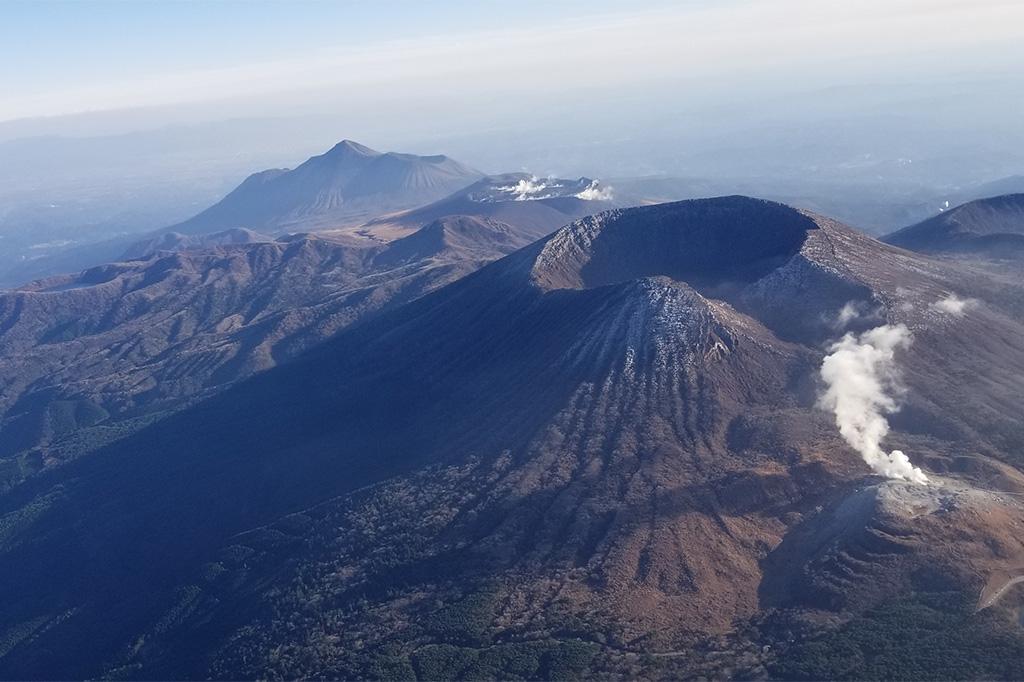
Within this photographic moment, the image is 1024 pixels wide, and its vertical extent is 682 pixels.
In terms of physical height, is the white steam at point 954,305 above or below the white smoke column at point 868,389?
above

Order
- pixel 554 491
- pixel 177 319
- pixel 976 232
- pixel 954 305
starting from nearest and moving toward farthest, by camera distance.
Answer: pixel 554 491 → pixel 954 305 → pixel 976 232 → pixel 177 319

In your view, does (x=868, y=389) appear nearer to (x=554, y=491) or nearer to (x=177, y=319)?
(x=554, y=491)

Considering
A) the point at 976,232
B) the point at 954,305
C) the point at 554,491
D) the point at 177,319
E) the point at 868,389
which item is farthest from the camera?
the point at 177,319

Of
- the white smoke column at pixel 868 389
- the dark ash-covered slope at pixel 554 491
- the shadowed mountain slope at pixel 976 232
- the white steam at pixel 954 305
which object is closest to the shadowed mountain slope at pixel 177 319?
the dark ash-covered slope at pixel 554 491

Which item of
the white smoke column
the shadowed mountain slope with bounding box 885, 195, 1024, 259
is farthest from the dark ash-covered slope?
the shadowed mountain slope with bounding box 885, 195, 1024, 259

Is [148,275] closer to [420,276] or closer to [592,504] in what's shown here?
[420,276]

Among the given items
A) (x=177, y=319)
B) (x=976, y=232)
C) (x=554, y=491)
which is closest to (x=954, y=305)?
(x=976, y=232)

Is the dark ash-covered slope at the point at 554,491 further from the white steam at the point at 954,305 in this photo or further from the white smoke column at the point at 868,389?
the white smoke column at the point at 868,389
